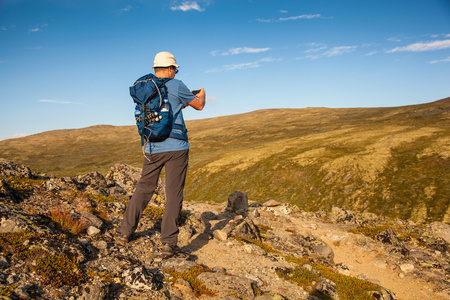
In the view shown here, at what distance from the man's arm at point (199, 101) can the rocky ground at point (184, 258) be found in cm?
460

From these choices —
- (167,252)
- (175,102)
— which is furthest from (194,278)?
(175,102)

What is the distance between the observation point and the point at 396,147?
73.2 meters

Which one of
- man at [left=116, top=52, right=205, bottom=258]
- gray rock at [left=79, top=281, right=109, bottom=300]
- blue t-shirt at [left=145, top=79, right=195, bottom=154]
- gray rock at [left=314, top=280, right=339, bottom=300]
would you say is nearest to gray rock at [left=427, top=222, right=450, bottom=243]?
gray rock at [left=314, top=280, right=339, bottom=300]

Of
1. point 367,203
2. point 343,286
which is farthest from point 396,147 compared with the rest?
point 343,286

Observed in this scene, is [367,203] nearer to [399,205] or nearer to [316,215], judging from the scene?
[399,205]

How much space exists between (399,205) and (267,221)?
43.7 meters

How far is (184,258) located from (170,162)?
2.94 meters

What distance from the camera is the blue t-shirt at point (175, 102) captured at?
764cm

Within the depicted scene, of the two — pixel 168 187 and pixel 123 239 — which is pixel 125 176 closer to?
pixel 123 239

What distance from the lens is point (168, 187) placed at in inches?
313

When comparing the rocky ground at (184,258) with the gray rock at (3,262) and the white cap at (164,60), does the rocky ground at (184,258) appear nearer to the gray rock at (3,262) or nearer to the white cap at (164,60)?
the gray rock at (3,262)

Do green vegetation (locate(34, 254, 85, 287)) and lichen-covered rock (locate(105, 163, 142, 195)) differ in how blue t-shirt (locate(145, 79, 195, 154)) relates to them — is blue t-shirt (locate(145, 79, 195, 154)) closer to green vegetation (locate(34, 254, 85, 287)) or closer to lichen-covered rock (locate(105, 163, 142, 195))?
green vegetation (locate(34, 254, 85, 287))

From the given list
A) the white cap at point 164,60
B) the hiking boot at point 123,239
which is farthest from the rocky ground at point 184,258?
the white cap at point 164,60

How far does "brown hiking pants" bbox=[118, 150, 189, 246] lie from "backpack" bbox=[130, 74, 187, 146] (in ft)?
2.13
